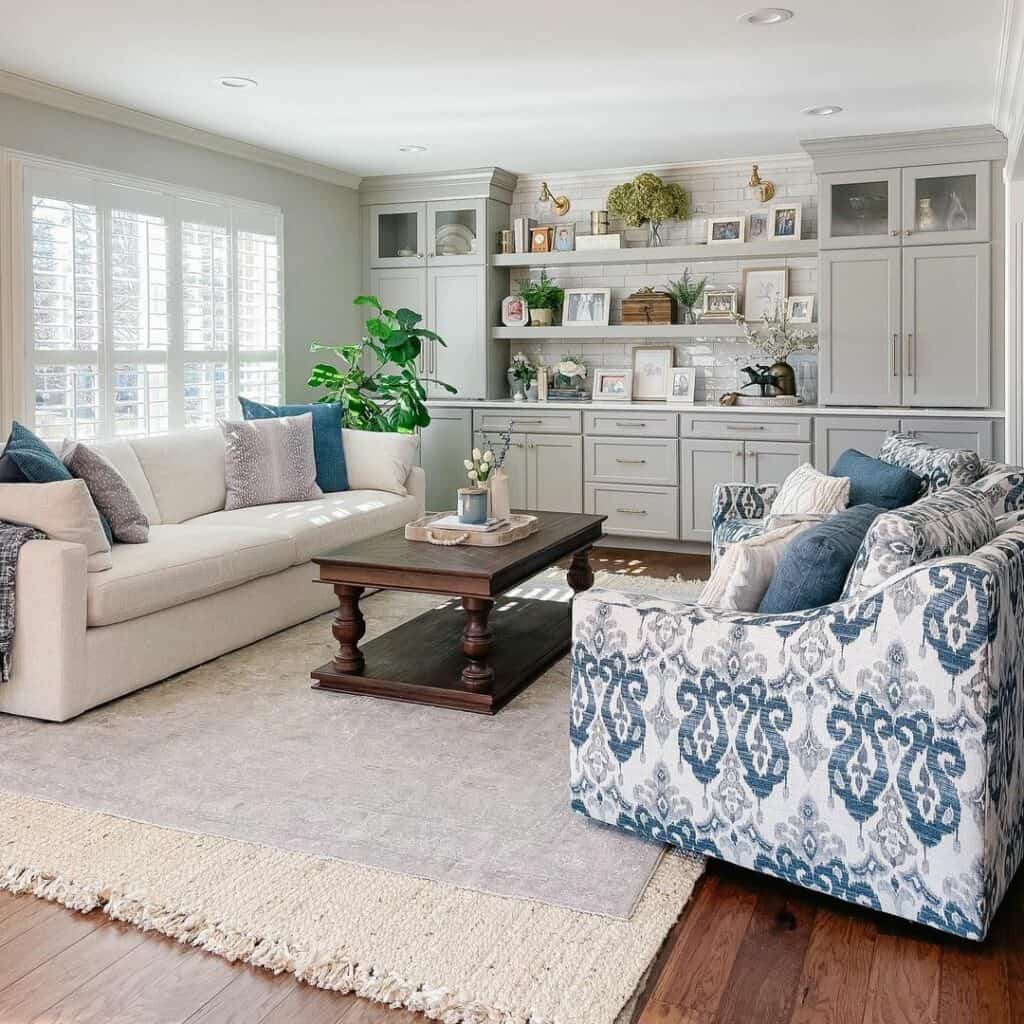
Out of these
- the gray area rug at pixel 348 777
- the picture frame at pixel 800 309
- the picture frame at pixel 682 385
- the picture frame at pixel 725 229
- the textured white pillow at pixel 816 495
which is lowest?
the gray area rug at pixel 348 777

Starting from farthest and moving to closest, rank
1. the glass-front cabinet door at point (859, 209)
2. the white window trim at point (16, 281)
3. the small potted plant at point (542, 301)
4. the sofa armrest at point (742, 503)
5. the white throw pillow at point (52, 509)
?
1. the small potted plant at point (542, 301)
2. the glass-front cabinet door at point (859, 209)
3. the white window trim at point (16, 281)
4. the sofa armrest at point (742, 503)
5. the white throw pillow at point (52, 509)

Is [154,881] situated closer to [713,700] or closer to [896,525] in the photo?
[713,700]

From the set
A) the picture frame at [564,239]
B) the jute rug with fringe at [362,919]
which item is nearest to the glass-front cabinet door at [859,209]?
the picture frame at [564,239]

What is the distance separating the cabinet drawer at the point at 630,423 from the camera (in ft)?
21.5

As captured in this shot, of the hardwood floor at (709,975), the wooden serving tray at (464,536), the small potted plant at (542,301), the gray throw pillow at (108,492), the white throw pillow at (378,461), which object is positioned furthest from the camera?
the small potted plant at (542,301)

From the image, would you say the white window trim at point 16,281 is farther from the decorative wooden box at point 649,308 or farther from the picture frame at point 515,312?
the decorative wooden box at point 649,308

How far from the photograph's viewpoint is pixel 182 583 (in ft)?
12.8

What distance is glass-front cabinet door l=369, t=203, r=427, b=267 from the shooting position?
289 inches

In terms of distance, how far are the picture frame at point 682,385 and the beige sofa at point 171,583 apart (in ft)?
6.85

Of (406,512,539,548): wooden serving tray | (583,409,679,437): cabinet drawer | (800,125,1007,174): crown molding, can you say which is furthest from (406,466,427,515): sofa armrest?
(800,125,1007,174): crown molding

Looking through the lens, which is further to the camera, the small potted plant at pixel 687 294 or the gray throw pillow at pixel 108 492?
the small potted plant at pixel 687 294

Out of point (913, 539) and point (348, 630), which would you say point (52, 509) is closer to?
point (348, 630)

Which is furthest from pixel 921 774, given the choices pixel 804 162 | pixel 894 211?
pixel 804 162

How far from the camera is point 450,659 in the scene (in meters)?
3.97
